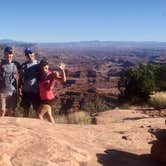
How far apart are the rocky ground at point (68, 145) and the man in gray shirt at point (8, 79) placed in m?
1.03

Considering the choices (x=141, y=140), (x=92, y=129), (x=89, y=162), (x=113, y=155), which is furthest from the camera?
(x=92, y=129)

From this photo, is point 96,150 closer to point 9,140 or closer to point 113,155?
point 113,155

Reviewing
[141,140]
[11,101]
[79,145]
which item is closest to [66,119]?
[11,101]

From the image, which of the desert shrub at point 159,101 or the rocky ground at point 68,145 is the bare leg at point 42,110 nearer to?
the rocky ground at point 68,145

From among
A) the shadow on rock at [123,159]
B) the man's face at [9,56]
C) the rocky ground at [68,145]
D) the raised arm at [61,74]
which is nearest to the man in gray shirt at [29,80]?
the man's face at [9,56]

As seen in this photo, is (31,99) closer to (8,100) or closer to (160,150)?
(8,100)

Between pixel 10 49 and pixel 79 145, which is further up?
pixel 10 49

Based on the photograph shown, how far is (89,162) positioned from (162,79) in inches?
746

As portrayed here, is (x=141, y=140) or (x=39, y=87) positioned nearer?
(x=141, y=140)

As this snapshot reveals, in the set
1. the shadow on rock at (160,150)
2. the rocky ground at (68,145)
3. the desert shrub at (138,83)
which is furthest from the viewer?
the desert shrub at (138,83)

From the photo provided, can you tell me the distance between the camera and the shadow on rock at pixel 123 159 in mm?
6375

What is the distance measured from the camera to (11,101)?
9.07 metres

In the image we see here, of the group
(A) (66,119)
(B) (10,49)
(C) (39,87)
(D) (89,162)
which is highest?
(B) (10,49)

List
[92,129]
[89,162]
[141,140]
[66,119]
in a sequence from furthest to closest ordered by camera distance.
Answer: [66,119] → [92,129] → [141,140] → [89,162]
